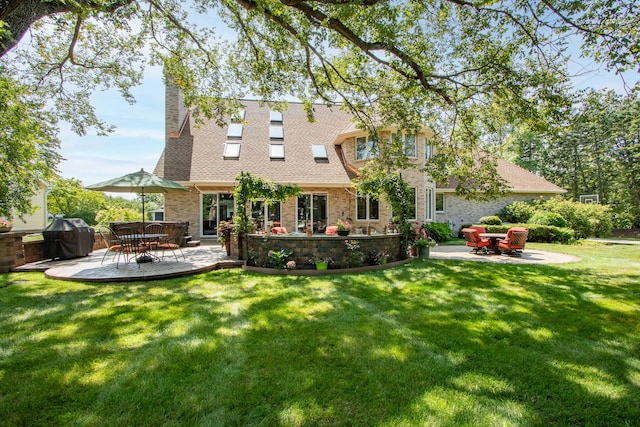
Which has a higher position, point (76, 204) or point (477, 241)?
point (76, 204)

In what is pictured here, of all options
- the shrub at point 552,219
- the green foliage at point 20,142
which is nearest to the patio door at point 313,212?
the green foliage at point 20,142

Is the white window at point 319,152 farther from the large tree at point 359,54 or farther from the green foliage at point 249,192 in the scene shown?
the green foliage at point 249,192

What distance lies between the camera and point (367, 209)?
51.1ft

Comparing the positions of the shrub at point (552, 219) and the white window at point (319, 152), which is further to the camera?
the white window at point (319, 152)

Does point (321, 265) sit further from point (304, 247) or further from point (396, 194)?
point (396, 194)

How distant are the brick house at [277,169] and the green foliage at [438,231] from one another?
2.53 ft

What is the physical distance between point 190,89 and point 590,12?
11438mm

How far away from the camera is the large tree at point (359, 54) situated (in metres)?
6.52

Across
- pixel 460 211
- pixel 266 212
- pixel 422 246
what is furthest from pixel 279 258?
pixel 460 211

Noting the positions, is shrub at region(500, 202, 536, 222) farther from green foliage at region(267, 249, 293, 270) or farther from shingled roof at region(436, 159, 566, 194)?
green foliage at region(267, 249, 293, 270)

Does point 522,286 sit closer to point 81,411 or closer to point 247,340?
point 247,340

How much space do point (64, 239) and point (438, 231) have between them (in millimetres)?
15600

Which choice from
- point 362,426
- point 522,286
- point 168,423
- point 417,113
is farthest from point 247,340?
point 417,113

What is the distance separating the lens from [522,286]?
255 inches
